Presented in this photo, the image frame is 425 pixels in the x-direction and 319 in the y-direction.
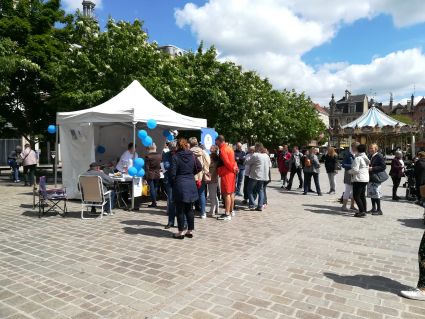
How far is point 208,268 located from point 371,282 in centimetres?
216

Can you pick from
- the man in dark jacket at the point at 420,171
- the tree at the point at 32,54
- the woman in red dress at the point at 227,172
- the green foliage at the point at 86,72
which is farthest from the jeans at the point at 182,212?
the tree at the point at 32,54

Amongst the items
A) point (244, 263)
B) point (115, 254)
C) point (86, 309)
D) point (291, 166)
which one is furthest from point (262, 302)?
point (291, 166)

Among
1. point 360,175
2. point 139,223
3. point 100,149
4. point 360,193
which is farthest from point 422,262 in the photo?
point 100,149

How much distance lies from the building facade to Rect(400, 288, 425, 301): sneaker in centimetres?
9714

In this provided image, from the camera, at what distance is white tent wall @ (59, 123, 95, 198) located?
10391mm

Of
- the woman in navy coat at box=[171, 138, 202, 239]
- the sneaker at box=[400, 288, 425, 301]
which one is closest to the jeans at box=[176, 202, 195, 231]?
the woman in navy coat at box=[171, 138, 202, 239]

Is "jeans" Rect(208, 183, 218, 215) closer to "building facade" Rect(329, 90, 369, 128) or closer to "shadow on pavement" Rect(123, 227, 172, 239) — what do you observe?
"shadow on pavement" Rect(123, 227, 172, 239)

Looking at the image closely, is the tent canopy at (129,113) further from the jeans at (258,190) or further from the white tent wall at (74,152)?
the jeans at (258,190)

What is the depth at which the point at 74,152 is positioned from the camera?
10641 millimetres

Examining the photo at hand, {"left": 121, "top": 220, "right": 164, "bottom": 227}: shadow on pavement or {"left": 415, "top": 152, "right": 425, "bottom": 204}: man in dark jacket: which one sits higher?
{"left": 415, "top": 152, "right": 425, "bottom": 204}: man in dark jacket

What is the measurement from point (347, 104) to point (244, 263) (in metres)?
104

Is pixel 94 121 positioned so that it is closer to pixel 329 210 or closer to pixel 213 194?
pixel 213 194

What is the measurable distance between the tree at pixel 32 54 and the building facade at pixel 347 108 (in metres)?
88.7

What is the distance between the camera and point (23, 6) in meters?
16.7
